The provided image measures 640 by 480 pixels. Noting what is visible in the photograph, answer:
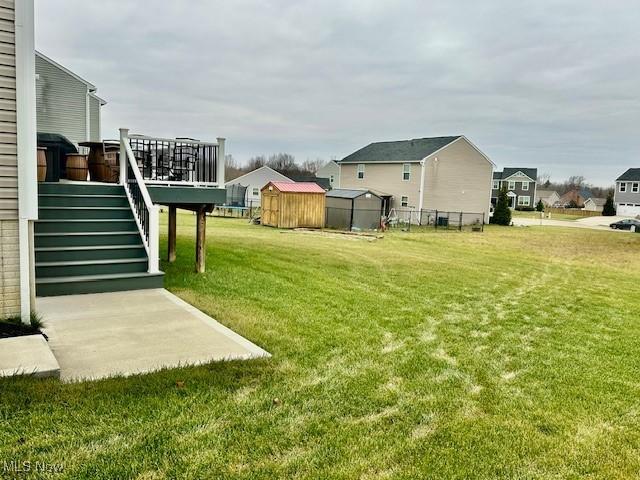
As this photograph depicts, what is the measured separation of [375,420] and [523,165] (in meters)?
69.2

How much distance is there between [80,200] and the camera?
24.9ft

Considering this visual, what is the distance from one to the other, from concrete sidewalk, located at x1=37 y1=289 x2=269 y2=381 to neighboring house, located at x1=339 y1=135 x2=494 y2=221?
1030 inches

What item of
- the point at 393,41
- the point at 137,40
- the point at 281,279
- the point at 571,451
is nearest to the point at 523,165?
the point at 393,41

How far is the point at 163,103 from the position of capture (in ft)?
85.6

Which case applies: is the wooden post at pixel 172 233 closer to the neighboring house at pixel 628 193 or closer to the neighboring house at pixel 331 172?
the neighboring house at pixel 331 172

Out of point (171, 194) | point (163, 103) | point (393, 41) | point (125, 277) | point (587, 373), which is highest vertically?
point (393, 41)

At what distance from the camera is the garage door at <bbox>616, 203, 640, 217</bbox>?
50.1m

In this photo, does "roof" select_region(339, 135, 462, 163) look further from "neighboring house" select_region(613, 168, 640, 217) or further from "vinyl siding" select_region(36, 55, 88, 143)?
"neighboring house" select_region(613, 168, 640, 217)

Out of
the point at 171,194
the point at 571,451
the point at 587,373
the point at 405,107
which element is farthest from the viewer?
the point at 405,107

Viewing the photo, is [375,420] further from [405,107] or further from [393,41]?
[405,107]

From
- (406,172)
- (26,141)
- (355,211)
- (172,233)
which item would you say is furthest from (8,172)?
(406,172)

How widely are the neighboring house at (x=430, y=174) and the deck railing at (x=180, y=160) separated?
23.2 metres

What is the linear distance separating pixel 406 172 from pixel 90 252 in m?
26.5

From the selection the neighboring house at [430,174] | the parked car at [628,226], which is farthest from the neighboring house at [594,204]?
the neighboring house at [430,174]
